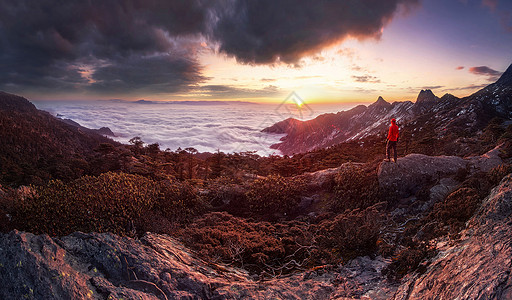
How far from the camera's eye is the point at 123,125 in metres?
179

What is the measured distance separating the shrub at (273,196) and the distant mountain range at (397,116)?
221ft

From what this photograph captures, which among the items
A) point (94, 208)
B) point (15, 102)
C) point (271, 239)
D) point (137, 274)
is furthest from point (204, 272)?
point (15, 102)

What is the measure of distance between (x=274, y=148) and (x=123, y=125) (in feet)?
408

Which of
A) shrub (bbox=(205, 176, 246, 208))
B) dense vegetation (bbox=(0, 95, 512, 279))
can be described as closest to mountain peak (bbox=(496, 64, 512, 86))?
dense vegetation (bbox=(0, 95, 512, 279))

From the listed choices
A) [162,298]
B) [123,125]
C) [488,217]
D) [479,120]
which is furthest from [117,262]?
[123,125]

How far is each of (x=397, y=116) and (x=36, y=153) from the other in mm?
143797

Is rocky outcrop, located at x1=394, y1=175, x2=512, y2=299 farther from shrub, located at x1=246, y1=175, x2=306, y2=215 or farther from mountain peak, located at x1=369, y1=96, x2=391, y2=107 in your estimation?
mountain peak, located at x1=369, y1=96, x2=391, y2=107

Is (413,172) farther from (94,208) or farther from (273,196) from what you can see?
(94,208)

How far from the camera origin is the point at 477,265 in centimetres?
345

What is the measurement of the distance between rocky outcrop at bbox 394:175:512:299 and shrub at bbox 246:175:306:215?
6396mm

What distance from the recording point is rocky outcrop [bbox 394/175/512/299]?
298 centimetres

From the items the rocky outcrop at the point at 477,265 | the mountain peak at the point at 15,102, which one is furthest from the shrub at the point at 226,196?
the mountain peak at the point at 15,102

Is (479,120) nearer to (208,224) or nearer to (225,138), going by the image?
(208,224)

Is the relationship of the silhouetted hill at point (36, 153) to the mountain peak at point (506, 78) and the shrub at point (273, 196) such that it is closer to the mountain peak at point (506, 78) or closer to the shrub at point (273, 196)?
the shrub at point (273, 196)
